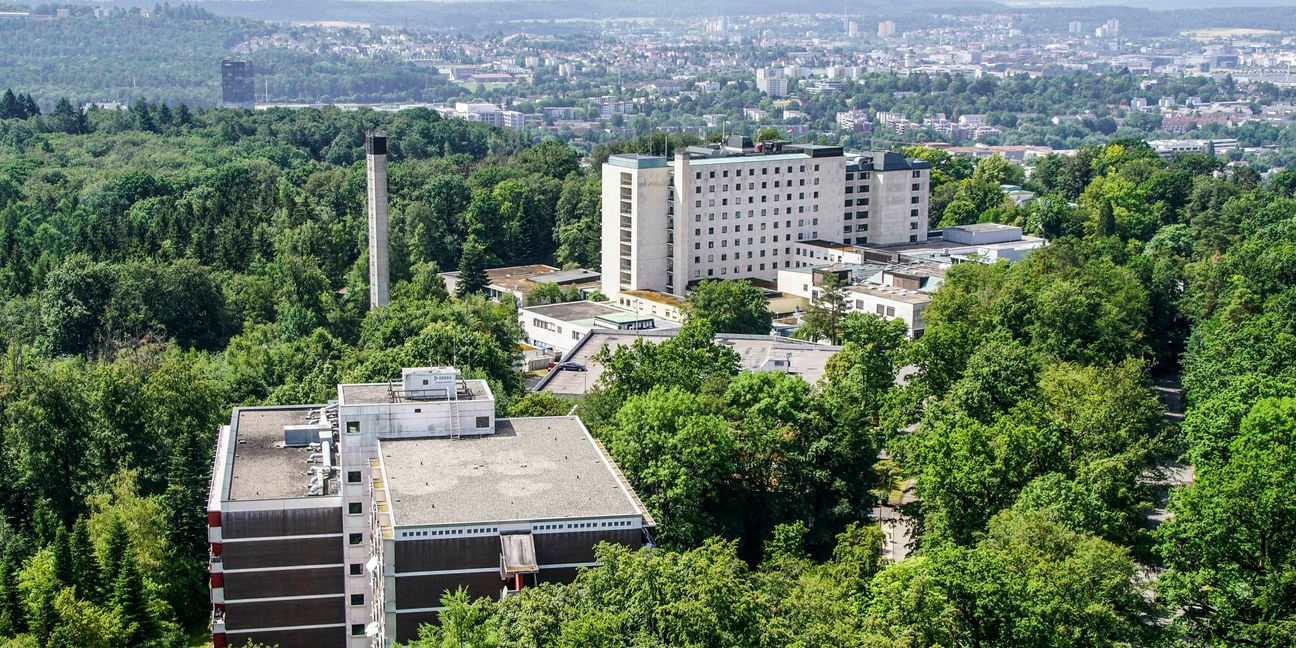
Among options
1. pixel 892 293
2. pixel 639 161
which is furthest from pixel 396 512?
pixel 639 161

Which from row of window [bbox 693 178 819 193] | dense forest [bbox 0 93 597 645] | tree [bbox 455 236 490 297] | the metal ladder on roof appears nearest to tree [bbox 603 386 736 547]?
the metal ladder on roof

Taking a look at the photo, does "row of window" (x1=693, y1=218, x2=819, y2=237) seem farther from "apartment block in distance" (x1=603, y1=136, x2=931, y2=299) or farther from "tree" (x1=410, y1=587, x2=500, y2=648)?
"tree" (x1=410, y1=587, x2=500, y2=648)

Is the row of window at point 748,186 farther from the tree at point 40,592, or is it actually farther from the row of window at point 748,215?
the tree at point 40,592

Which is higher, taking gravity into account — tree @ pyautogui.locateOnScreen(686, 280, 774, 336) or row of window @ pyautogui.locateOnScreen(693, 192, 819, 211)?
row of window @ pyautogui.locateOnScreen(693, 192, 819, 211)

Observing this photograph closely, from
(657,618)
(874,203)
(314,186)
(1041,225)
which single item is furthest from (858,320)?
(314,186)

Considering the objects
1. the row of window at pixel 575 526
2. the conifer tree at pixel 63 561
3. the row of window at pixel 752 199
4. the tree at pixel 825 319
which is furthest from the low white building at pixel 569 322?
the row of window at pixel 575 526

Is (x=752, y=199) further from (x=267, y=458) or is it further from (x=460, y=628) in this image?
(x=460, y=628)
